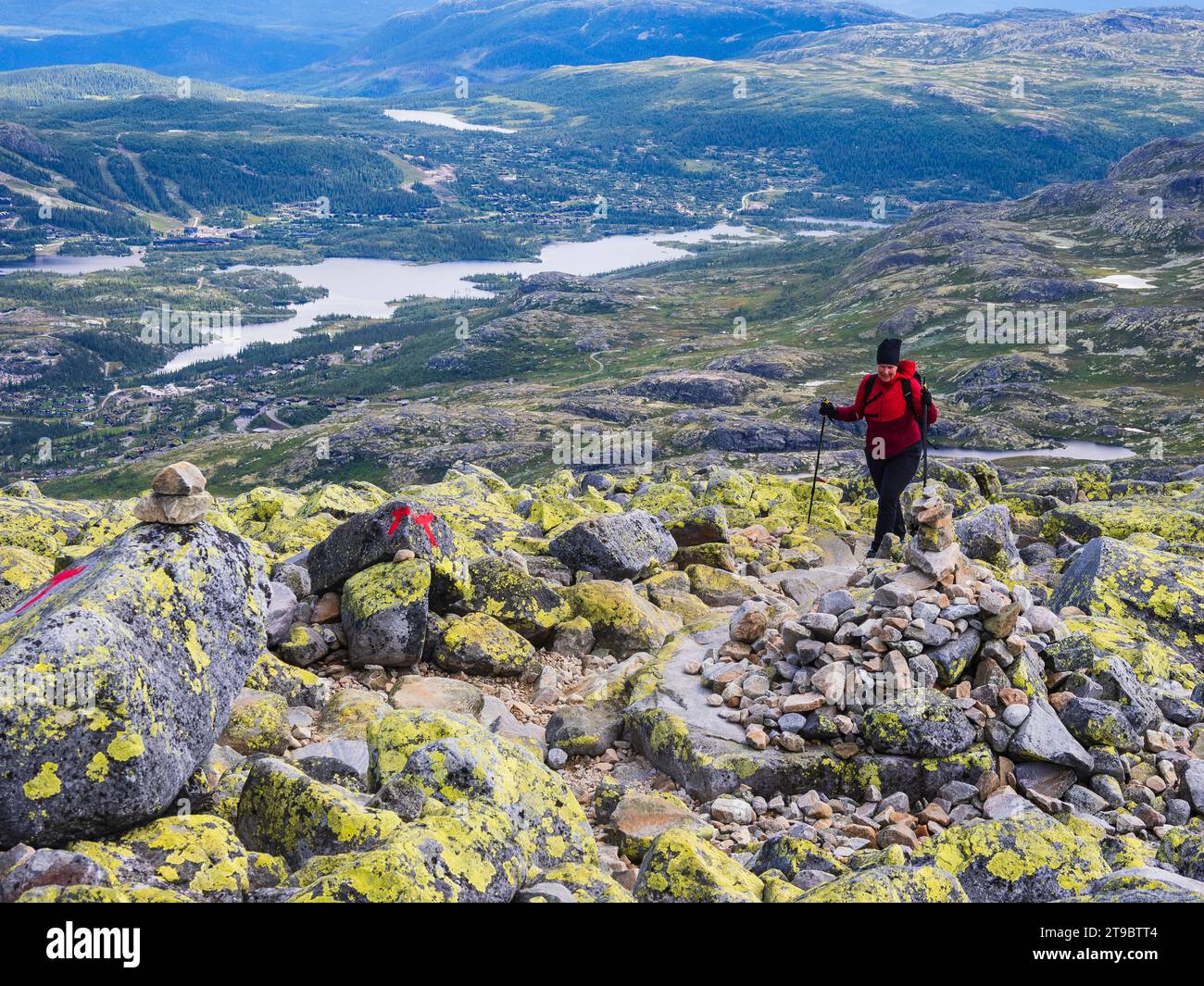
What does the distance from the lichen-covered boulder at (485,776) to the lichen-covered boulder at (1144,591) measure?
47.8 ft

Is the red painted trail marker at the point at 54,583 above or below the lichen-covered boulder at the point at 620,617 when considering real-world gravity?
above

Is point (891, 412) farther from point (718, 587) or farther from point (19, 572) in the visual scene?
point (19, 572)

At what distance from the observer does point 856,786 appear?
49.1ft

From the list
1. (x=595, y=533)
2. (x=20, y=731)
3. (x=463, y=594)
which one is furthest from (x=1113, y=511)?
(x=20, y=731)

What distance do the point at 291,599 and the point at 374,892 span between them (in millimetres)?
11004

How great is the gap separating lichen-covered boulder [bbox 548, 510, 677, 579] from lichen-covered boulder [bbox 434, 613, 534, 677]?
16.2 ft

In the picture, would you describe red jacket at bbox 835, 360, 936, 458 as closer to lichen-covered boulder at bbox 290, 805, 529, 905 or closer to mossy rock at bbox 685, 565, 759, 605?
mossy rock at bbox 685, 565, 759, 605

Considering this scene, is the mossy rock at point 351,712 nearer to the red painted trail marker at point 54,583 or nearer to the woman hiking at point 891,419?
the red painted trail marker at point 54,583

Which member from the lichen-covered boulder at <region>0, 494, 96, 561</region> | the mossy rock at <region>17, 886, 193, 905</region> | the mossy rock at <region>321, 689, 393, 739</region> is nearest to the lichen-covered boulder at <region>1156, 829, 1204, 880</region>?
the mossy rock at <region>321, 689, 393, 739</region>

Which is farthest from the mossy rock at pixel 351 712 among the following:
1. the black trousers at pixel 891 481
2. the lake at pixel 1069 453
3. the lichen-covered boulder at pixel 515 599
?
the lake at pixel 1069 453

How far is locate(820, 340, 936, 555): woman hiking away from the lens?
77.6ft

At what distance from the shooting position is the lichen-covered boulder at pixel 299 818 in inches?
433

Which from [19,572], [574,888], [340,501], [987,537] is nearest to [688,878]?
[574,888]

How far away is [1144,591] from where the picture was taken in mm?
21531
